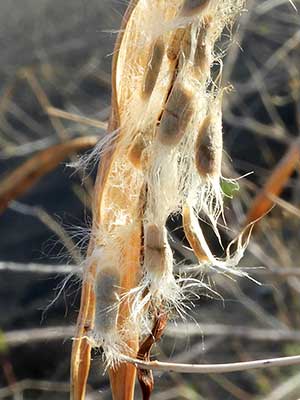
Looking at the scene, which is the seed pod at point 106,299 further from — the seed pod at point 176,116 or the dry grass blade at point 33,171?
the dry grass blade at point 33,171

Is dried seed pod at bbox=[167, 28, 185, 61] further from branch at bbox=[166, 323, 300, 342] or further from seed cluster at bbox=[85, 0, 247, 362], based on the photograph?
branch at bbox=[166, 323, 300, 342]

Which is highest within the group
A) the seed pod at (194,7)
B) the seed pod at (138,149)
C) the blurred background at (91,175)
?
the seed pod at (194,7)

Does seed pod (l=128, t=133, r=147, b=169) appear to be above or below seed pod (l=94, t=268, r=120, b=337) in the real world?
above

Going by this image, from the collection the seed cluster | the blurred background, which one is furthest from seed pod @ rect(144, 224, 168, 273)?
the blurred background

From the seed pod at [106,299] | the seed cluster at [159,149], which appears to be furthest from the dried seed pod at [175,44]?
the seed pod at [106,299]

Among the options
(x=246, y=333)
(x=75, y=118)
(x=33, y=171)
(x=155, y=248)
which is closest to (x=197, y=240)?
(x=155, y=248)

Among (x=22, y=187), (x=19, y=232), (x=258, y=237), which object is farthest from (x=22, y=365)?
(x=22, y=187)

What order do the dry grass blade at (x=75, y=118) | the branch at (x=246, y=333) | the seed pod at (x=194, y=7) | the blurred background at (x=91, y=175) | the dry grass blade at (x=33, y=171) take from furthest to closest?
the blurred background at (x=91, y=175) → the branch at (x=246, y=333) → the dry grass blade at (x=75, y=118) → the dry grass blade at (x=33, y=171) → the seed pod at (x=194, y=7)
